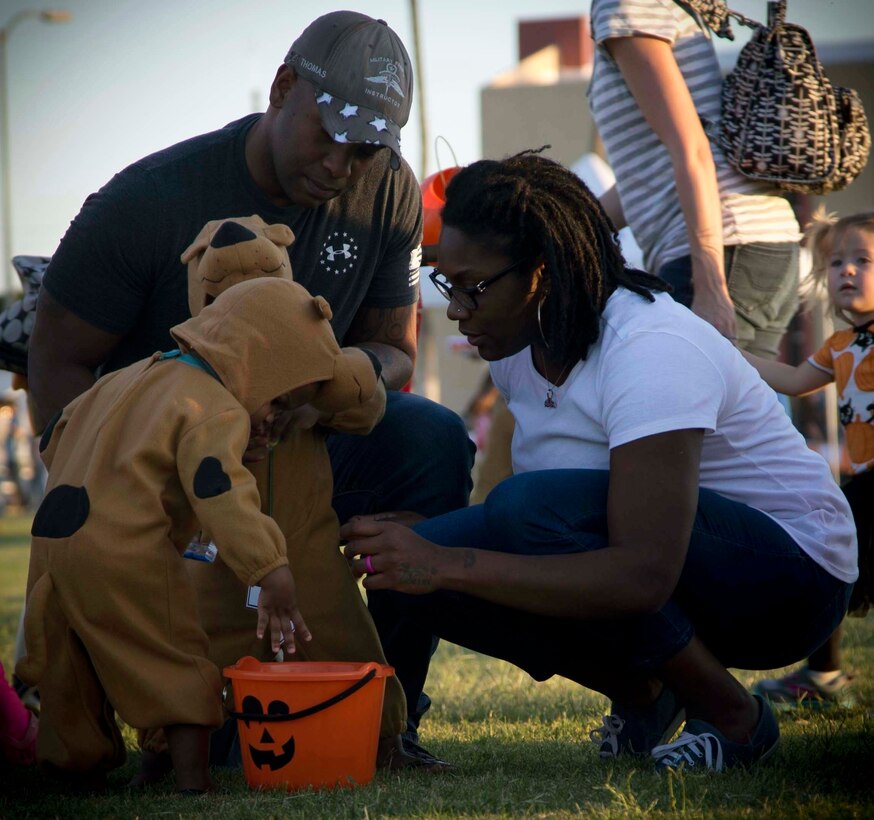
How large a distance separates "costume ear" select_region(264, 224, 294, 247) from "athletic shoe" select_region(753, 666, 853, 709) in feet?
6.68

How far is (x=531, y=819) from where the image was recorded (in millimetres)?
2270

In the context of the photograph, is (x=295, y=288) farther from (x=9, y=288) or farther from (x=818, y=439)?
(x=9, y=288)

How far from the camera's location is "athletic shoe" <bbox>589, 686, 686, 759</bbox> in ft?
9.53


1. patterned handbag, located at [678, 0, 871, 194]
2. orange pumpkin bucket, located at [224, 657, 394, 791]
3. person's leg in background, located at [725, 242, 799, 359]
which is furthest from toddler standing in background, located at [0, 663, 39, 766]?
patterned handbag, located at [678, 0, 871, 194]

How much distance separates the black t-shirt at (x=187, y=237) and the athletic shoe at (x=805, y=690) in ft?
5.73

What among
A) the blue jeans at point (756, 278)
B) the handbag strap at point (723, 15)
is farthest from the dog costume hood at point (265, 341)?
the handbag strap at point (723, 15)

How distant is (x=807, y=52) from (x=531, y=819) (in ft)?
8.10

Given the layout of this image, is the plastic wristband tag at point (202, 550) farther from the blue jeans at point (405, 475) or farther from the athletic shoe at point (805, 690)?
the athletic shoe at point (805, 690)

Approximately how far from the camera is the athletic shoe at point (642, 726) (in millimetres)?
2906

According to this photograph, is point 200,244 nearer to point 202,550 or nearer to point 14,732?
point 202,550

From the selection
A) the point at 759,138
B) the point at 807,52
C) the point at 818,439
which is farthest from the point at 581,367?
the point at 818,439

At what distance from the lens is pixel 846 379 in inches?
161

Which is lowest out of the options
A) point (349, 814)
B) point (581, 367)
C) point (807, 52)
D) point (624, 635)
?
point (349, 814)

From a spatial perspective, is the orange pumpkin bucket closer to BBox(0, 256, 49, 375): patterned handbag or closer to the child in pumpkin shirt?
BBox(0, 256, 49, 375): patterned handbag
